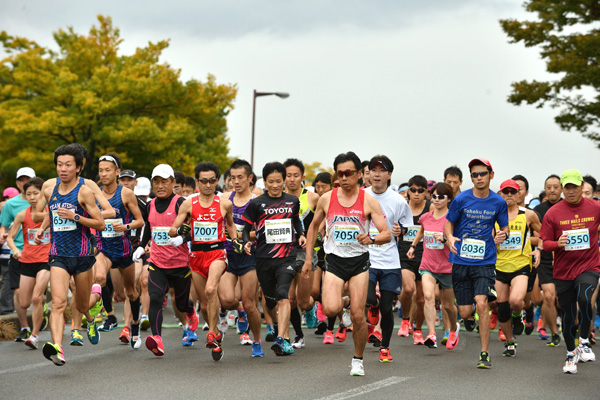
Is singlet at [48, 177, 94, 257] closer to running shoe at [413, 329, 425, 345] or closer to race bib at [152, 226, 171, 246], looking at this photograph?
race bib at [152, 226, 171, 246]

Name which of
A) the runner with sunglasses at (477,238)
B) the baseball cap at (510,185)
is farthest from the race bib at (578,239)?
the baseball cap at (510,185)

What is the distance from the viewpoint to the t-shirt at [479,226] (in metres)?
9.80

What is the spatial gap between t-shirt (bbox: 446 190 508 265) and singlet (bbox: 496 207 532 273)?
4.42ft

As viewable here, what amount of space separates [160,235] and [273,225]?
142 centimetres

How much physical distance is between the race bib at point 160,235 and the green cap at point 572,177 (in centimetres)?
468

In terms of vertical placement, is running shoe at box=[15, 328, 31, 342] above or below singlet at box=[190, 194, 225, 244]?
below

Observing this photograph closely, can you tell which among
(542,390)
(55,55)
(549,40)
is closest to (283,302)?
(542,390)

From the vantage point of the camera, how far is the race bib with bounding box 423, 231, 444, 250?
11.7 metres

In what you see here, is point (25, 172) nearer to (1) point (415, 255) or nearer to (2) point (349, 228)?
(1) point (415, 255)

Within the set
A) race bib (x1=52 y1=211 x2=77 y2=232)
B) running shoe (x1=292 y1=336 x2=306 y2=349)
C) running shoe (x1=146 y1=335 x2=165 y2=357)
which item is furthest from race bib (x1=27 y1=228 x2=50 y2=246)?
running shoe (x1=292 y1=336 x2=306 y2=349)

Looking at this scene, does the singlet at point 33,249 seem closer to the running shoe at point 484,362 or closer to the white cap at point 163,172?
the white cap at point 163,172

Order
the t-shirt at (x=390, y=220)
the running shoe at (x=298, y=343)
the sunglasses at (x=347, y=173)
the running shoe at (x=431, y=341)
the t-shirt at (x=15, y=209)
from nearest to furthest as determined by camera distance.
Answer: the sunglasses at (x=347, y=173) < the t-shirt at (x=390, y=220) < the running shoe at (x=431, y=341) < the running shoe at (x=298, y=343) < the t-shirt at (x=15, y=209)

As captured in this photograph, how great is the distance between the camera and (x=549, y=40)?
32.1 meters

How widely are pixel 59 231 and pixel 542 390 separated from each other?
5099mm
